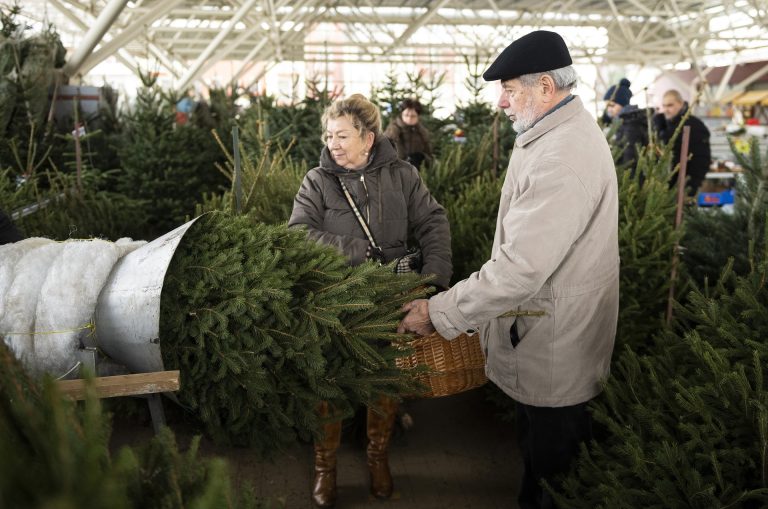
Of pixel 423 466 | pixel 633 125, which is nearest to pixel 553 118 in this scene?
pixel 423 466

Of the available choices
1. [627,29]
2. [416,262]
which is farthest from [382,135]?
[627,29]

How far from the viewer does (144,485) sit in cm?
88

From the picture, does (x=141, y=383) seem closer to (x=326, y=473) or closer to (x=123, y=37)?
(x=326, y=473)

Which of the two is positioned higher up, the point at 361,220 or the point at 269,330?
the point at 361,220

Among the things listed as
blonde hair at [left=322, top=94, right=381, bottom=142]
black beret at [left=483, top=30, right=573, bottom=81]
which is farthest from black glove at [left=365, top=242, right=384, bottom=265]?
black beret at [left=483, top=30, right=573, bottom=81]

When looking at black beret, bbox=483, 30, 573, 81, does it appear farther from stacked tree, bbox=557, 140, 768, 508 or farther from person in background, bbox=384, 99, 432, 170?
person in background, bbox=384, 99, 432, 170

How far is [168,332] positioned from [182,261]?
19cm

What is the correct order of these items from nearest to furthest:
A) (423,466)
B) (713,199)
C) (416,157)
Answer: (423,466)
(416,157)
(713,199)

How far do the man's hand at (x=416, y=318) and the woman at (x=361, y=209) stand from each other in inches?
21.7

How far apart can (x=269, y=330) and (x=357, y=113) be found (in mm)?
1260

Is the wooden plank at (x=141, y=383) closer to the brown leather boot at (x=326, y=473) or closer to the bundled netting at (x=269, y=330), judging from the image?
the bundled netting at (x=269, y=330)

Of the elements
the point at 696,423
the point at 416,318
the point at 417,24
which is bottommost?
the point at 696,423

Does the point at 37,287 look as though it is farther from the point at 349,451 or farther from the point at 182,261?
the point at 349,451

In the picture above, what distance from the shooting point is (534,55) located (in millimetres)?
1924
